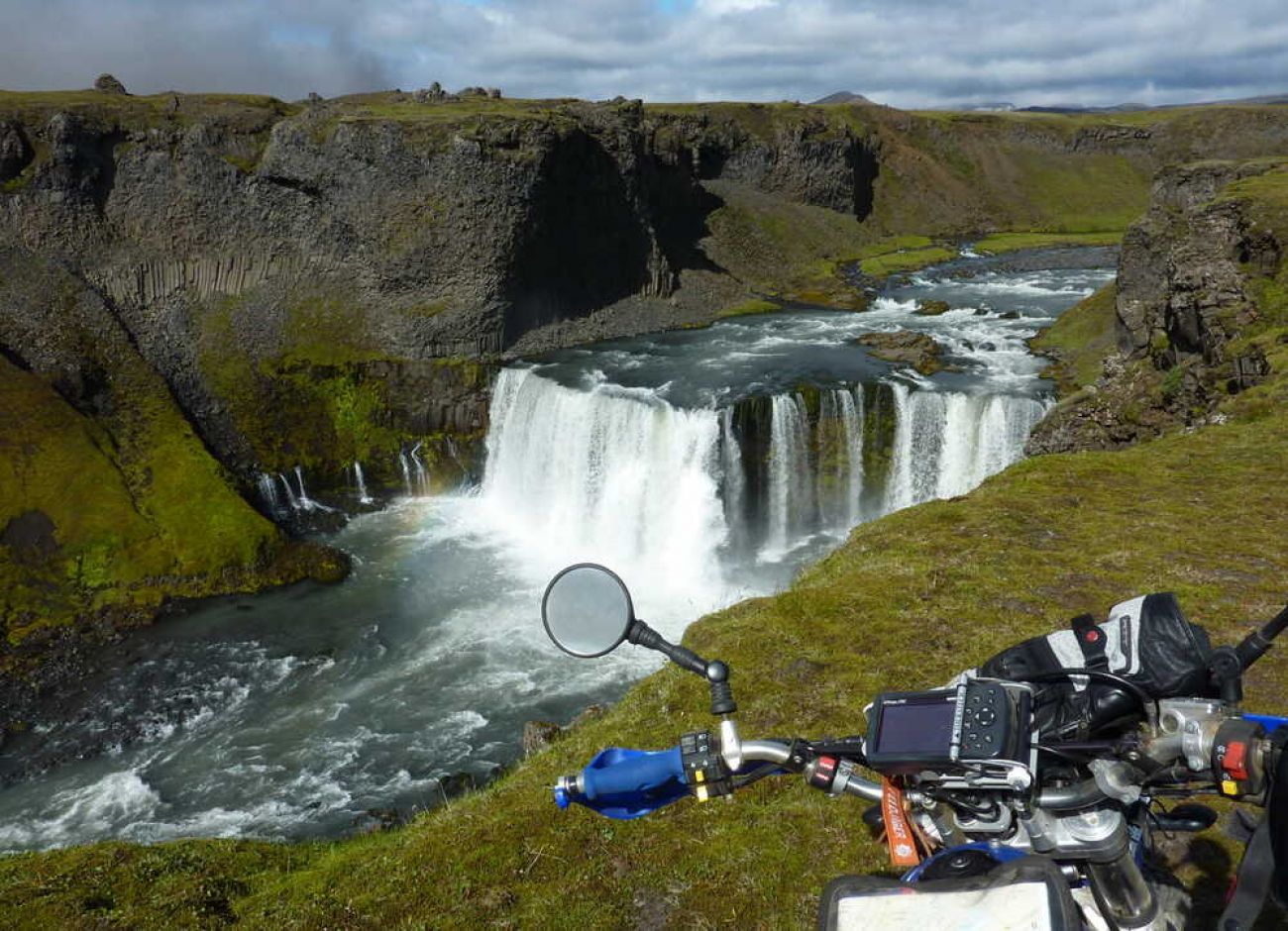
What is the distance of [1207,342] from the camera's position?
1219 inches

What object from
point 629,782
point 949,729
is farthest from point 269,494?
point 949,729

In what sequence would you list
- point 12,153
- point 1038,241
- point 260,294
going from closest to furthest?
point 12,153, point 260,294, point 1038,241

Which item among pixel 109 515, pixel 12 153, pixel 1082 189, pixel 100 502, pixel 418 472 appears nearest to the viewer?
pixel 109 515

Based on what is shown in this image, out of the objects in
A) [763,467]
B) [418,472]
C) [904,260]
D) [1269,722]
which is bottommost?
[418,472]

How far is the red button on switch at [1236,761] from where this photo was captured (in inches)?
136

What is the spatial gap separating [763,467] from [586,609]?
3776 centimetres

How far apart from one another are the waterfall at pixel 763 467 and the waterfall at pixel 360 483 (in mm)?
14049

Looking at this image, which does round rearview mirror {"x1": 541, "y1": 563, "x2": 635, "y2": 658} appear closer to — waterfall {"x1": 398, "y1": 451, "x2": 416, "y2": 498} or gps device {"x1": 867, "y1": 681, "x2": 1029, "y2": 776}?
gps device {"x1": 867, "y1": 681, "x2": 1029, "y2": 776}

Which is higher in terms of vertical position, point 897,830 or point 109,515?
point 897,830

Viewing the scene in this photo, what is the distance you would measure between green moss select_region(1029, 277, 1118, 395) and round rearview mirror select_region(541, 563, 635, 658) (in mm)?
45425

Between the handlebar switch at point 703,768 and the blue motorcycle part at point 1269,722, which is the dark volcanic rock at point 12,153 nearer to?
the handlebar switch at point 703,768

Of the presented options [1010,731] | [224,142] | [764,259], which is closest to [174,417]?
[224,142]

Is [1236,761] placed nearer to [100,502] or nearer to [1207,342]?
[1207,342]

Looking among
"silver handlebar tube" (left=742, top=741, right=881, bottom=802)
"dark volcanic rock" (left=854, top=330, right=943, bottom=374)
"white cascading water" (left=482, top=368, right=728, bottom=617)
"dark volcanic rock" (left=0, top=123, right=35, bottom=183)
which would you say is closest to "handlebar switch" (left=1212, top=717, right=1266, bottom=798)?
"silver handlebar tube" (left=742, top=741, right=881, bottom=802)
